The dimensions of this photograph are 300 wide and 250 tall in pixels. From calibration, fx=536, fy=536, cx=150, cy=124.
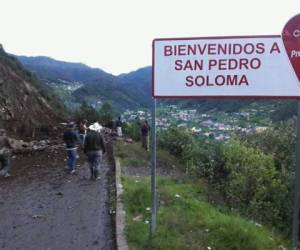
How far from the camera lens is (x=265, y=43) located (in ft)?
20.3

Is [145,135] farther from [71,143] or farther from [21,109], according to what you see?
[71,143]

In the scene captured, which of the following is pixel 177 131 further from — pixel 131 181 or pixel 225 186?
pixel 131 181

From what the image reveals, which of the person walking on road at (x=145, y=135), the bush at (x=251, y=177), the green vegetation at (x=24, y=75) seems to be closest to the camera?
the bush at (x=251, y=177)

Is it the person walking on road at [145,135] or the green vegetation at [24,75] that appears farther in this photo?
the green vegetation at [24,75]

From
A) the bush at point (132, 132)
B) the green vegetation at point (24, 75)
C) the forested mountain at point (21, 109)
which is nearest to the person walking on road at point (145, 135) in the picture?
the forested mountain at point (21, 109)

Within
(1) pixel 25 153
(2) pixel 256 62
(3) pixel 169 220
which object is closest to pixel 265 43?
(2) pixel 256 62

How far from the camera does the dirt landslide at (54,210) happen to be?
8.52 meters

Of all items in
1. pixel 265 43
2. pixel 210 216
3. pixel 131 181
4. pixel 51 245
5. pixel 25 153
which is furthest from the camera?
pixel 25 153

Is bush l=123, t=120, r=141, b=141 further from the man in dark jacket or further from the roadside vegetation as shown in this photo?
the roadside vegetation

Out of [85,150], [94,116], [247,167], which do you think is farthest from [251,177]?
[94,116]

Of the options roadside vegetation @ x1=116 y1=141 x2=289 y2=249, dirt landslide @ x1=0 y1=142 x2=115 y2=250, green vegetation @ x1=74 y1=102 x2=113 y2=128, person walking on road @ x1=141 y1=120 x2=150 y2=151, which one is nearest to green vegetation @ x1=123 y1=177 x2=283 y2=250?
roadside vegetation @ x1=116 y1=141 x2=289 y2=249

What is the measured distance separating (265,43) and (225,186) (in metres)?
16.3

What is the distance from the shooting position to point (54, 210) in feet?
35.9

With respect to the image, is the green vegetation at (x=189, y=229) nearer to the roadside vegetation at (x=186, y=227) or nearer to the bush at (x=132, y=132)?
the roadside vegetation at (x=186, y=227)
